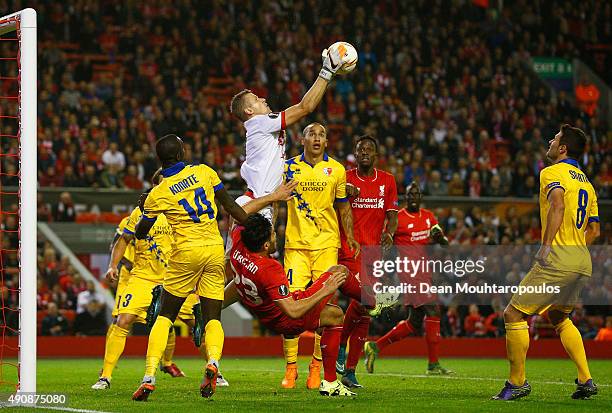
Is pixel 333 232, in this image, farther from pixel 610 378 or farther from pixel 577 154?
pixel 610 378

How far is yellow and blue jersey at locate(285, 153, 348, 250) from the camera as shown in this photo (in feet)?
39.6

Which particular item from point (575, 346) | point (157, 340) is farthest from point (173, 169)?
point (575, 346)

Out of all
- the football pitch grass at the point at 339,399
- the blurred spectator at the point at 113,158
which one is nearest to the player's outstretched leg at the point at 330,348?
the football pitch grass at the point at 339,399

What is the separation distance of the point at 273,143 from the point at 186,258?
161cm

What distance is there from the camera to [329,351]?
10320 mm

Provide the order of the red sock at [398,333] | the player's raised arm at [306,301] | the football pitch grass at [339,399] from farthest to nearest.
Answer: the red sock at [398,333] → the player's raised arm at [306,301] → the football pitch grass at [339,399]

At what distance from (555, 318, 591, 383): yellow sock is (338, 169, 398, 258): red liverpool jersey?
3.50 meters

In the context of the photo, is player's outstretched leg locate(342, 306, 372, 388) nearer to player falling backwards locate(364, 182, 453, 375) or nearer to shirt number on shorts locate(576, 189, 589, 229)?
player falling backwards locate(364, 182, 453, 375)

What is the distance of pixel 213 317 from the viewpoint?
10.3 m

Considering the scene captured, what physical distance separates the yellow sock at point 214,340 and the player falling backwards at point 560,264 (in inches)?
102

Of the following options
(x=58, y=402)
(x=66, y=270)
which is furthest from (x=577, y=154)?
(x=66, y=270)

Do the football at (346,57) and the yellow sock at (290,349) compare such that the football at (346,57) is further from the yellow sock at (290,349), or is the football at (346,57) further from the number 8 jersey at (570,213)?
the yellow sock at (290,349)

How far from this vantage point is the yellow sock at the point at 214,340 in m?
9.90

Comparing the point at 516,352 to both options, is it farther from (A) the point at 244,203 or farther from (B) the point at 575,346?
(A) the point at 244,203
